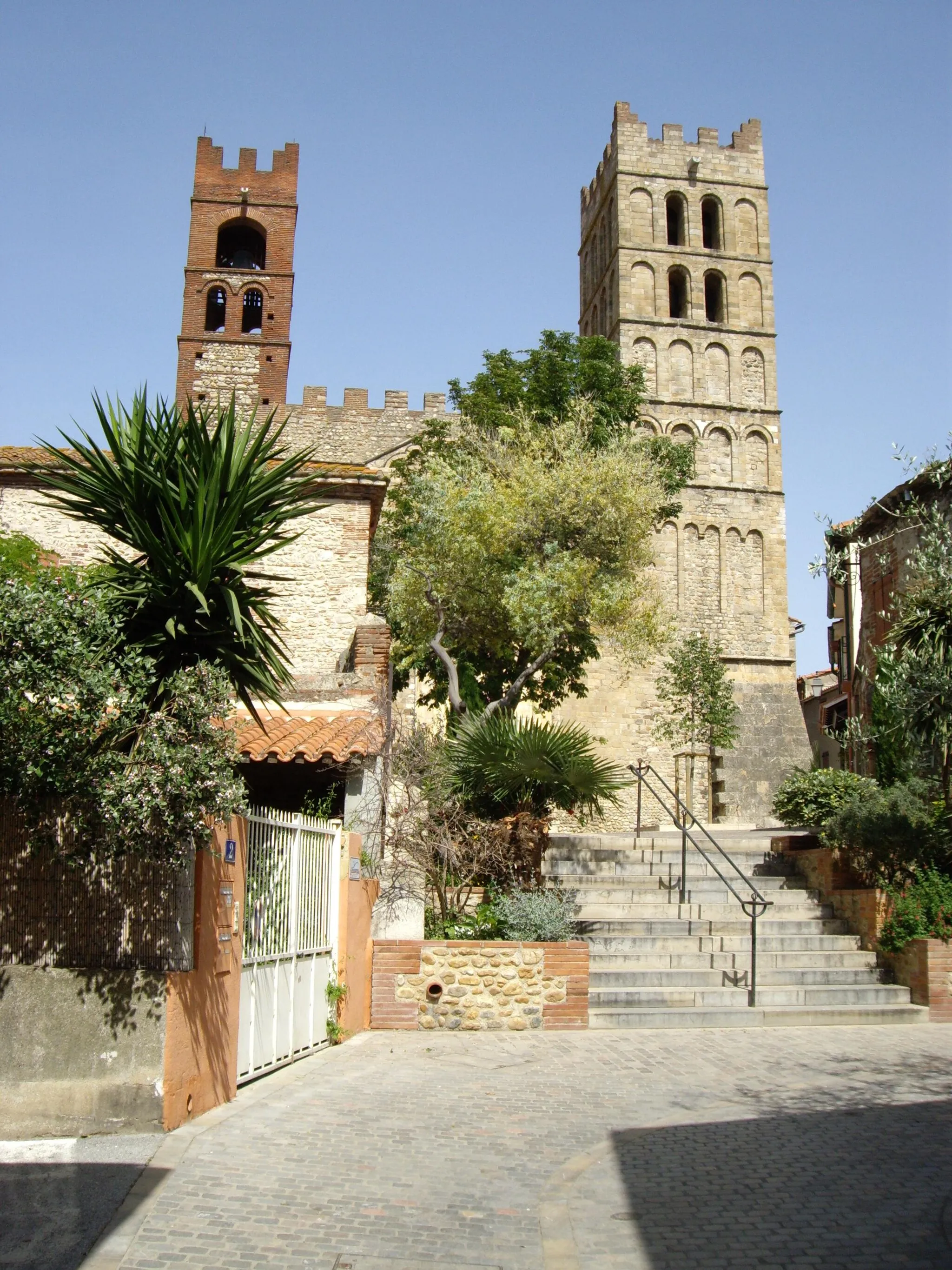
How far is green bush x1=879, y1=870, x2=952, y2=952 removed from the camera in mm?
11641

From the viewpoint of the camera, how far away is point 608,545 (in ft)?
55.7

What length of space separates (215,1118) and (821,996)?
7.15 meters

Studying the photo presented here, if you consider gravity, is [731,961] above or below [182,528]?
below

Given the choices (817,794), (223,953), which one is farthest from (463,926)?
(817,794)

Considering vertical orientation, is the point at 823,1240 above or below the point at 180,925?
below

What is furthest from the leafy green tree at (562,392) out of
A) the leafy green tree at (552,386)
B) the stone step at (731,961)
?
the stone step at (731,961)

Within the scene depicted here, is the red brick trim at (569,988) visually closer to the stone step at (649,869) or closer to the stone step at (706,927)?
the stone step at (706,927)

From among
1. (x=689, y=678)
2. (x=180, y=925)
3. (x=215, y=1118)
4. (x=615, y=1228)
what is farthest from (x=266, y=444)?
(x=689, y=678)

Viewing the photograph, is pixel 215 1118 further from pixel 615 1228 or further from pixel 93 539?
pixel 93 539

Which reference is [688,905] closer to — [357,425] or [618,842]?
[618,842]

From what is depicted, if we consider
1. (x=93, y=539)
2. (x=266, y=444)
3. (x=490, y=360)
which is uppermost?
(x=490, y=360)

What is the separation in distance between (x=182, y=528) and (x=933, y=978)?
28.3 feet

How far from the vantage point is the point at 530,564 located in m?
16.6

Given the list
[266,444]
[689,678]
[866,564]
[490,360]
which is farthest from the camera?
[689,678]
